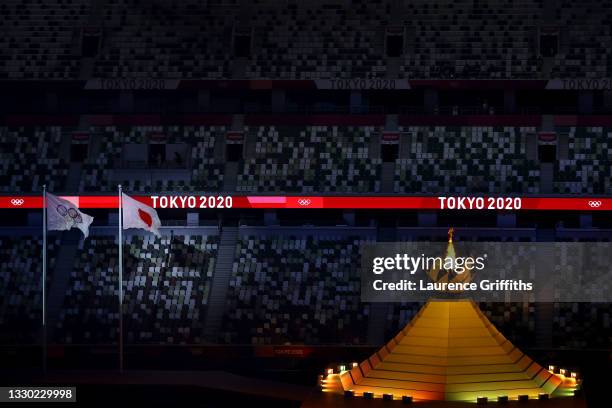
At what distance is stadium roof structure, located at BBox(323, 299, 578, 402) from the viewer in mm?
44969

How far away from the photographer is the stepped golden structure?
45.0 meters

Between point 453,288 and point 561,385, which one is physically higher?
point 453,288

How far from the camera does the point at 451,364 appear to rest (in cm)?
4512

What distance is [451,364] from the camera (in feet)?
148

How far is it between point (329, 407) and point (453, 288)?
637 centimetres

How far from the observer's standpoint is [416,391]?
45156 millimetres

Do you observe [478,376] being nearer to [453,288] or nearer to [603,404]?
[453,288]

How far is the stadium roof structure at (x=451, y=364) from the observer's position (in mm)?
44969

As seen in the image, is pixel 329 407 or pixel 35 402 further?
pixel 35 402

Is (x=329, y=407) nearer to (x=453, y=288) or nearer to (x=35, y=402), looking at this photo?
(x=453, y=288)

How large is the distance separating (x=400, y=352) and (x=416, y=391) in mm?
1871

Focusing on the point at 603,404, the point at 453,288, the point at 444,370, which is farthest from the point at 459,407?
the point at 603,404

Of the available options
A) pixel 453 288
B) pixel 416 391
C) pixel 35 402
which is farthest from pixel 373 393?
pixel 35 402

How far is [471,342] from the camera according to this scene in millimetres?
45750
